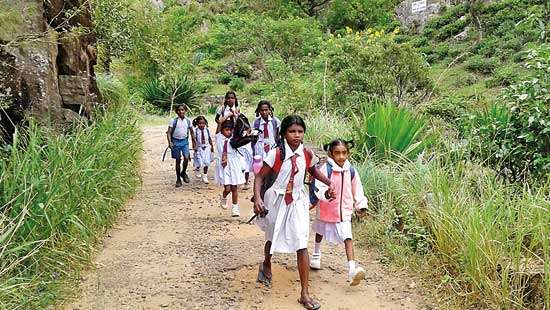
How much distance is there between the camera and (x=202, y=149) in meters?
9.26

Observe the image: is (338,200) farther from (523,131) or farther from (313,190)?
(523,131)

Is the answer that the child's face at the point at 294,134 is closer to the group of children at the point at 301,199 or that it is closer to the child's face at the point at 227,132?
the group of children at the point at 301,199

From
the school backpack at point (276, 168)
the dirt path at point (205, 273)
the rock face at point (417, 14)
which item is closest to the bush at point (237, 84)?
the rock face at point (417, 14)

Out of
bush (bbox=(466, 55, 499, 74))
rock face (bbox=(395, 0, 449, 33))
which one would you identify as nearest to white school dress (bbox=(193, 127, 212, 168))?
bush (bbox=(466, 55, 499, 74))

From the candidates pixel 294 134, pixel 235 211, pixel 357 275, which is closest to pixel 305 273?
pixel 357 275

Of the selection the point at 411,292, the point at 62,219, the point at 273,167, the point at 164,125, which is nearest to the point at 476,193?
the point at 411,292

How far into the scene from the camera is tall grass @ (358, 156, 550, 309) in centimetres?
424

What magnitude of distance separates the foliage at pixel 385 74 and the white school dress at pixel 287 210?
7147 mm

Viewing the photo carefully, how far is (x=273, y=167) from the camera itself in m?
4.55

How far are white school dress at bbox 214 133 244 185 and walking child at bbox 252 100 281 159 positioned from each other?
3.47 ft

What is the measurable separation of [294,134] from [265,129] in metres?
4.28

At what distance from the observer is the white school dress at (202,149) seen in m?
9.27

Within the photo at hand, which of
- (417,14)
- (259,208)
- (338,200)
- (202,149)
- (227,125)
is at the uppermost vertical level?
(417,14)

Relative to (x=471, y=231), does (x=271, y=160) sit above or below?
above
